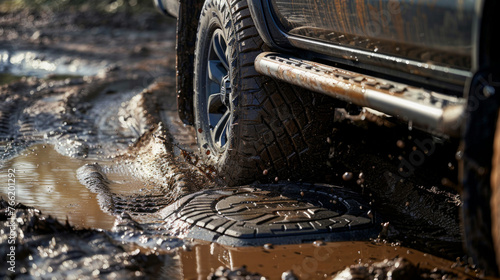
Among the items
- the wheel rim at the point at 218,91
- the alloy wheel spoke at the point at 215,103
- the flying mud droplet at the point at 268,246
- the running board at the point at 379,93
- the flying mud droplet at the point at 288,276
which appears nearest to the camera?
the running board at the point at 379,93

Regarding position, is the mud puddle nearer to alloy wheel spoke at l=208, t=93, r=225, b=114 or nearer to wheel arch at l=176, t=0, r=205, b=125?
alloy wheel spoke at l=208, t=93, r=225, b=114

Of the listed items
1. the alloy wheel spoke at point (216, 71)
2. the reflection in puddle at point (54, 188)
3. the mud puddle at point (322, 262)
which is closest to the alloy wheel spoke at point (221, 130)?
the alloy wheel spoke at point (216, 71)

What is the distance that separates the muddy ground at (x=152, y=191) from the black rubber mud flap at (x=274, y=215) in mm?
70

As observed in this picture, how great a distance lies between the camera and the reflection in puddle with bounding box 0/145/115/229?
8.58 feet

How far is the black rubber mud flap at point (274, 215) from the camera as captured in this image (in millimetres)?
2328

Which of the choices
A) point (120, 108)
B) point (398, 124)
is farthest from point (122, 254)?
point (120, 108)

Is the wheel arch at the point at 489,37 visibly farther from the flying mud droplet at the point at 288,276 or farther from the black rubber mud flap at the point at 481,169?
the flying mud droplet at the point at 288,276

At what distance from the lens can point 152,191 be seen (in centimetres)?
312

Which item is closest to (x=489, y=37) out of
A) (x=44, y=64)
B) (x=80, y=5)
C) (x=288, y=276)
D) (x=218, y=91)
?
(x=288, y=276)

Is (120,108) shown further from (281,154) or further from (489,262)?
(489,262)

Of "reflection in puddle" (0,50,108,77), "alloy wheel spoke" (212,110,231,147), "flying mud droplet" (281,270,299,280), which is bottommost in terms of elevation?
"reflection in puddle" (0,50,108,77)

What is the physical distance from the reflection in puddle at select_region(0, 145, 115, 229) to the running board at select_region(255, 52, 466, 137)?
103 cm

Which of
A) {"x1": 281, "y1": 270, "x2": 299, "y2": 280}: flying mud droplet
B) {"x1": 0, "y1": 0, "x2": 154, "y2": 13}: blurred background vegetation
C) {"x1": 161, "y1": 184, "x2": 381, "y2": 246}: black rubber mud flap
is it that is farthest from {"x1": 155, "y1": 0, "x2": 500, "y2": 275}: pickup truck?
{"x1": 0, "y1": 0, "x2": 154, "y2": 13}: blurred background vegetation

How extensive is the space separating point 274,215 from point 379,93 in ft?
2.78
